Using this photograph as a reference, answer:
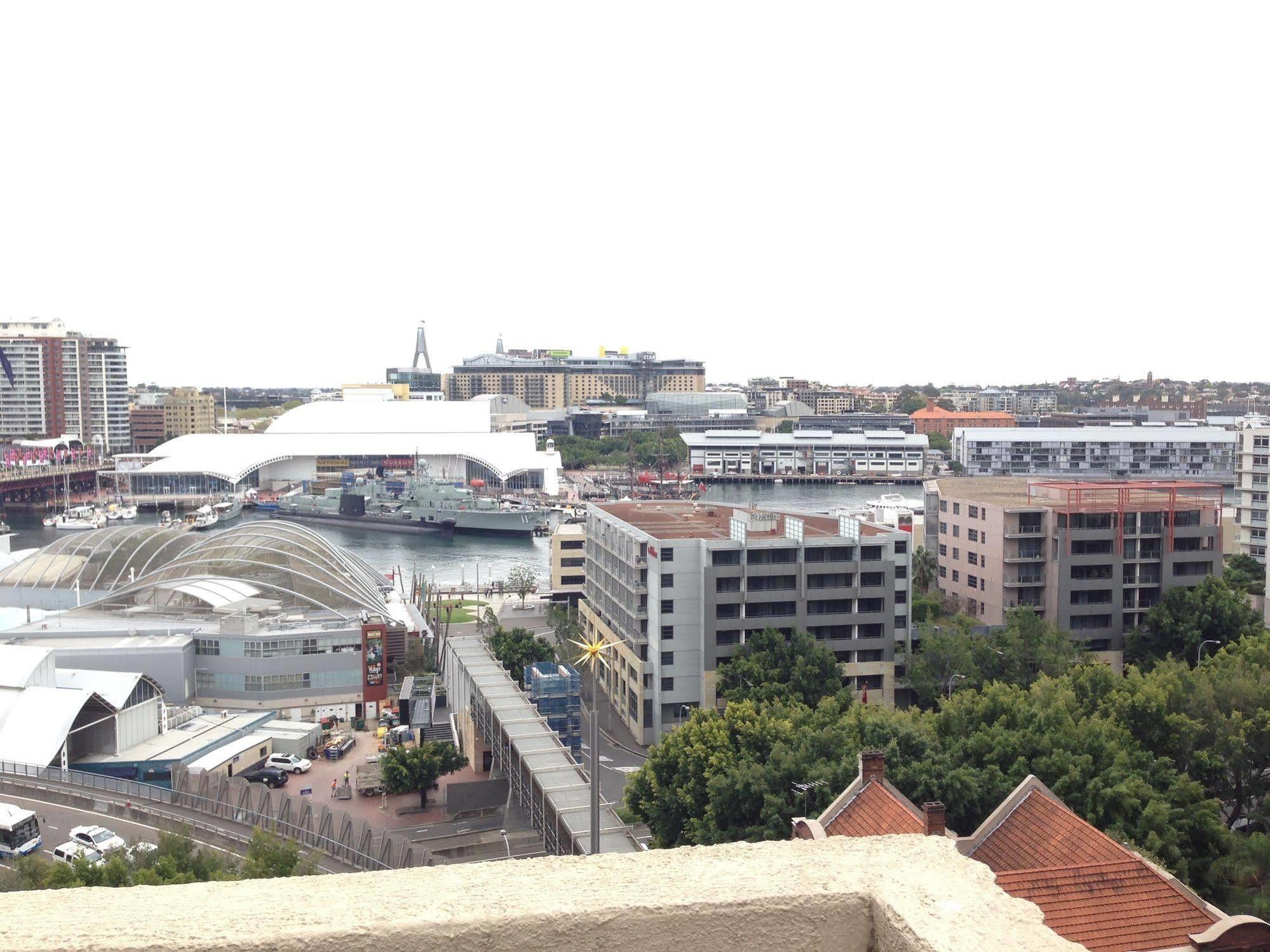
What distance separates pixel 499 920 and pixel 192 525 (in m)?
27.9

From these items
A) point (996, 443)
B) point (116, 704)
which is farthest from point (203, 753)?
point (996, 443)

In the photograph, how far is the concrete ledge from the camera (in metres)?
1.08

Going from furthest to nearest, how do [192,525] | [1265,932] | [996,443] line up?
[996,443], [192,525], [1265,932]

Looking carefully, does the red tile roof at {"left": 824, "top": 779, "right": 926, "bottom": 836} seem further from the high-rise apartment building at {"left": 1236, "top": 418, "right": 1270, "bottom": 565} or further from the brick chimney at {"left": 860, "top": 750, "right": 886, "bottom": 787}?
the high-rise apartment building at {"left": 1236, "top": 418, "right": 1270, "bottom": 565}

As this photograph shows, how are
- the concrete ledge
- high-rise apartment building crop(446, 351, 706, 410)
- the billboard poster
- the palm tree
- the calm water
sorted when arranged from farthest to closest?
high-rise apartment building crop(446, 351, 706, 410) < the calm water < the palm tree < the billboard poster < the concrete ledge

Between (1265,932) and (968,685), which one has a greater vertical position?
(1265,932)

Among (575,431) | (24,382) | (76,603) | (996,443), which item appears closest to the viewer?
(76,603)

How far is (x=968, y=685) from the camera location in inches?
370

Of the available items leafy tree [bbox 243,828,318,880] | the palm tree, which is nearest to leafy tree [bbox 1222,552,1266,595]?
the palm tree

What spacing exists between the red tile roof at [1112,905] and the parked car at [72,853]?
4404 millimetres

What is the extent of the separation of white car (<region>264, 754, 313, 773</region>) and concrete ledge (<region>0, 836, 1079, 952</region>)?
26.5ft

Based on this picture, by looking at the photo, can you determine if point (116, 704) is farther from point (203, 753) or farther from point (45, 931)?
point (45, 931)

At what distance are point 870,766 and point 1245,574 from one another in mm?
10590

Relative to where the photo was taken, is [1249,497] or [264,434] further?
[264,434]
